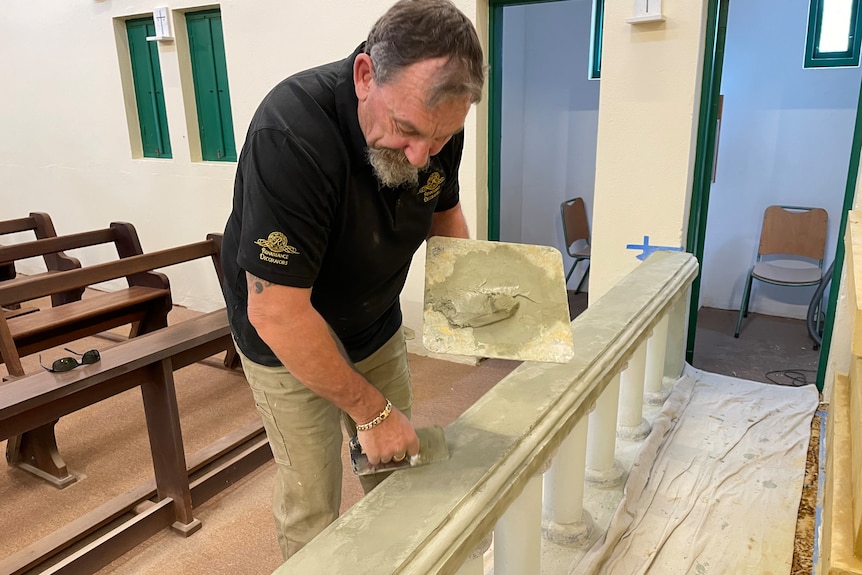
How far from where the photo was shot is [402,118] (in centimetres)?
100

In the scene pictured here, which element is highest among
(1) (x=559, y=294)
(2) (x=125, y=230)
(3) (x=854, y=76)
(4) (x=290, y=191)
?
(3) (x=854, y=76)

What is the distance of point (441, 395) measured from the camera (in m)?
3.23

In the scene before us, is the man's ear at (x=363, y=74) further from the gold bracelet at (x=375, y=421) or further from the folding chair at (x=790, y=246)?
the folding chair at (x=790, y=246)

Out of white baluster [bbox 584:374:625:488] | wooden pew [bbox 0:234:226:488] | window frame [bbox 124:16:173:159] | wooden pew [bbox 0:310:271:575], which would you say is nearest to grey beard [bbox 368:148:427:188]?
white baluster [bbox 584:374:625:488]

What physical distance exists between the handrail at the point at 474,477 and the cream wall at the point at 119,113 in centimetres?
223

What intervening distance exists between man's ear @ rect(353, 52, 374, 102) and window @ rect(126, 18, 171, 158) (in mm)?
4019

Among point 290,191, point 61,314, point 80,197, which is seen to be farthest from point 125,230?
point 290,191

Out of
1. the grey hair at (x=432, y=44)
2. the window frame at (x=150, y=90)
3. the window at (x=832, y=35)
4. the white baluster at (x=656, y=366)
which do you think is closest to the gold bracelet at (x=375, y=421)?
the grey hair at (x=432, y=44)

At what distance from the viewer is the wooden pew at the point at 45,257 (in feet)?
12.2

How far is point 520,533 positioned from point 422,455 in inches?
10.4

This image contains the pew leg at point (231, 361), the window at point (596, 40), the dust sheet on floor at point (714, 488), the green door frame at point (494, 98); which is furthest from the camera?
the window at point (596, 40)

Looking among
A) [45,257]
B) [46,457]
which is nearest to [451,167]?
[46,457]

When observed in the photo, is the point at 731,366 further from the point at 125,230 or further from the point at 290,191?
the point at 125,230

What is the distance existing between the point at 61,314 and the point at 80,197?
253cm
